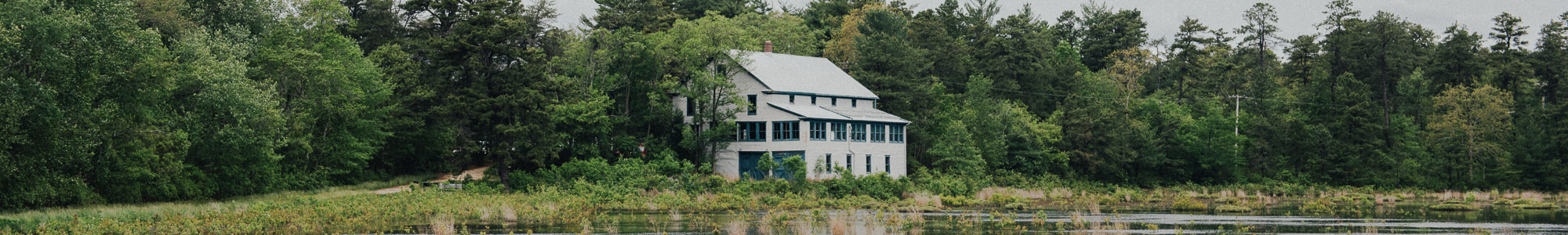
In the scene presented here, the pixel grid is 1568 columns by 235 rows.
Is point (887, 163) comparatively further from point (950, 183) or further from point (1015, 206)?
point (1015, 206)

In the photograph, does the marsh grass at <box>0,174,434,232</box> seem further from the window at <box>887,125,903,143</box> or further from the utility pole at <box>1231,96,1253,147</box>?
the utility pole at <box>1231,96,1253,147</box>

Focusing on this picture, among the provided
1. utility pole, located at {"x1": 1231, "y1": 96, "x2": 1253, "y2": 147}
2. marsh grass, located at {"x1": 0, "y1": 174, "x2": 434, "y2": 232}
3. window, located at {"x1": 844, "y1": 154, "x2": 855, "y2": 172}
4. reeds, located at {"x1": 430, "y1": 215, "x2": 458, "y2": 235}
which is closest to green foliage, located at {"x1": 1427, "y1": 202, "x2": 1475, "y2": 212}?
utility pole, located at {"x1": 1231, "y1": 96, "x2": 1253, "y2": 147}

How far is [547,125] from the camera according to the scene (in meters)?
54.3

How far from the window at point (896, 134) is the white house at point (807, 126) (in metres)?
0.04

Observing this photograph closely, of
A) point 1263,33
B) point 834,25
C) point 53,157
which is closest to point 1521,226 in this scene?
point 53,157

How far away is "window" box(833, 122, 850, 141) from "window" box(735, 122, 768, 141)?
3.05 m

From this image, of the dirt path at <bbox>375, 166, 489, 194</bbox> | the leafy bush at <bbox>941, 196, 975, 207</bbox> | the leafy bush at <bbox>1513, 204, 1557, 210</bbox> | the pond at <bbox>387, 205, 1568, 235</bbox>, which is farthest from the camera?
the dirt path at <bbox>375, 166, 489, 194</bbox>

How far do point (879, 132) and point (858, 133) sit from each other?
1.71 m

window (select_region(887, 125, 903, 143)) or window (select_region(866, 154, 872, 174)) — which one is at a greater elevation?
window (select_region(887, 125, 903, 143))

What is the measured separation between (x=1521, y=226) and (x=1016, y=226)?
570 inches

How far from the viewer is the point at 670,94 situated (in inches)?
2493

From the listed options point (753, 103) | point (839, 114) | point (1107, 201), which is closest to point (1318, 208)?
point (1107, 201)

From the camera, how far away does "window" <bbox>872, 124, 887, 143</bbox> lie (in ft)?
206

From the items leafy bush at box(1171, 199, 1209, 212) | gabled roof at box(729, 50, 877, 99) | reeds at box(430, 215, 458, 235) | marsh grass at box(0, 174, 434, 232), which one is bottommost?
leafy bush at box(1171, 199, 1209, 212)
